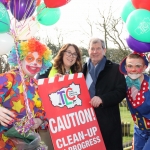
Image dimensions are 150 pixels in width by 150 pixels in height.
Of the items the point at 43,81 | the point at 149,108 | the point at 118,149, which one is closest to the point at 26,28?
the point at 43,81

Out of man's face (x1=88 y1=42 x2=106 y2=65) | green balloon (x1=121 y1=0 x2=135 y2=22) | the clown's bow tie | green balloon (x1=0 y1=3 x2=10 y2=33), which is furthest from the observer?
man's face (x1=88 y1=42 x2=106 y2=65)

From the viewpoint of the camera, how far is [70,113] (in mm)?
3268

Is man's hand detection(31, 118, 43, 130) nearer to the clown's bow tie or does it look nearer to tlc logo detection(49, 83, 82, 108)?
tlc logo detection(49, 83, 82, 108)

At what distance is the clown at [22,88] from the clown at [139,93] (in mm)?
987

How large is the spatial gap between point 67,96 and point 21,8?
1.14m

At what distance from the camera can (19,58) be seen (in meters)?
2.95

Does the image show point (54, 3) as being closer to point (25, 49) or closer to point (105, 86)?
point (25, 49)

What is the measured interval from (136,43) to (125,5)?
0.59 m

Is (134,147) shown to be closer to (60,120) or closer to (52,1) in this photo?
(60,120)

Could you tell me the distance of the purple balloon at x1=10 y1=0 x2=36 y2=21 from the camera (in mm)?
2834

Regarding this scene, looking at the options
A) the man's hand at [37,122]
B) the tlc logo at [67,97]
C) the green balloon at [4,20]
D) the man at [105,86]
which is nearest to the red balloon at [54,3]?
the green balloon at [4,20]

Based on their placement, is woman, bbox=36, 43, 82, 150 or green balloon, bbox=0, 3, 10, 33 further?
woman, bbox=36, 43, 82, 150

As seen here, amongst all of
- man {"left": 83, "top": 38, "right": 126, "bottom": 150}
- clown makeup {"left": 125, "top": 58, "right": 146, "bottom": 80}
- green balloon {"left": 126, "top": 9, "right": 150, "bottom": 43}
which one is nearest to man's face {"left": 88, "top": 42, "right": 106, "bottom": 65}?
man {"left": 83, "top": 38, "right": 126, "bottom": 150}

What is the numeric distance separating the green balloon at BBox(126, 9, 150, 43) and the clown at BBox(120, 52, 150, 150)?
313mm
